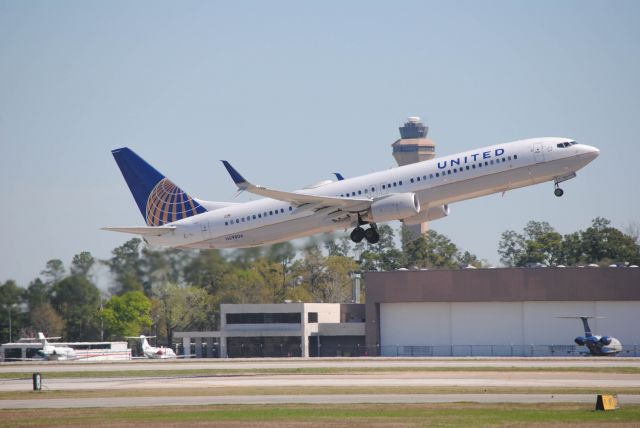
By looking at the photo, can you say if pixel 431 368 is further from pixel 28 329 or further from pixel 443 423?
pixel 28 329

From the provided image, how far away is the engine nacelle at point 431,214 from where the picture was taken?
208 ft

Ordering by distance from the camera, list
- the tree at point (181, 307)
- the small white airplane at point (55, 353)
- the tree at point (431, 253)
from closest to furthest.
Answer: the small white airplane at point (55, 353) < the tree at point (181, 307) < the tree at point (431, 253)

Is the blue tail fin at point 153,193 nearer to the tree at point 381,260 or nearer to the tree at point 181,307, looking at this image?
the tree at point 181,307

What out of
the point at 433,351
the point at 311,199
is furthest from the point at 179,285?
the point at 311,199

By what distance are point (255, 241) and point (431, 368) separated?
13.8 m

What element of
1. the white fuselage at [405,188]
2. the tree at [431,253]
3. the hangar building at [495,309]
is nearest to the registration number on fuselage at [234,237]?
the white fuselage at [405,188]

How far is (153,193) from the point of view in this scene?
70438 mm

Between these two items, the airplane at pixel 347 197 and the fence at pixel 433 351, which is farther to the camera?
the fence at pixel 433 351

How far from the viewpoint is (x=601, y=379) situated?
56.3m

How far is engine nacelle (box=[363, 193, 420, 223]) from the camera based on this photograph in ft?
198

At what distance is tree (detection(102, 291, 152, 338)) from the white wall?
3418cm

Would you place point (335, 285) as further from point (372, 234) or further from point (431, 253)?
point (372, 234)

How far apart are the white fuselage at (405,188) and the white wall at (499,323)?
36.6 metres

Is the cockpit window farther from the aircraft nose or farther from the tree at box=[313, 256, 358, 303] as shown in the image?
the tree at box=[313, 256, 358, 303]
